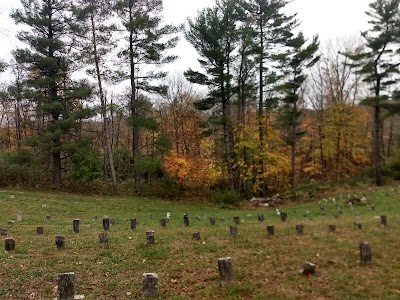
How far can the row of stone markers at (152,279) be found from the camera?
5465 millimetres

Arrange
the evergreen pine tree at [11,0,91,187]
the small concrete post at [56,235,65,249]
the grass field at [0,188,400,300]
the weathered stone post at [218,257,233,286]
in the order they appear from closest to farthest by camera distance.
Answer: the grass field at [0,188,400,300] → the weathered stone post at [218,257,233,286] → the small concrete post at [56,235,65,249] → the evergreen pine tree at [11,0,91,187]

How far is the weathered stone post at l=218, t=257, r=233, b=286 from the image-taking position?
6.07 meters

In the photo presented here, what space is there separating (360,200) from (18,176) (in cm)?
2234

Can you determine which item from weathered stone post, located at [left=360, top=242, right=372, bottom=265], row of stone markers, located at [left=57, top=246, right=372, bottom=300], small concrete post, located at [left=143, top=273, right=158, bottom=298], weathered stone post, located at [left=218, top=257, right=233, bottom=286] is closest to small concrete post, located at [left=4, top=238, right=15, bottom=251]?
row of stone markers, located at [left=57, top=246, right=372, bottom=300]

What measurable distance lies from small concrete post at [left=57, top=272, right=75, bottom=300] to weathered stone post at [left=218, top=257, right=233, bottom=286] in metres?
2.55

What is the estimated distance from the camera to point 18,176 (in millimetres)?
23719

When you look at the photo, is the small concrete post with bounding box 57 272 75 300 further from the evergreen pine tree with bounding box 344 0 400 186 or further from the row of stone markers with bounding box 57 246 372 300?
the evergreen pine tree with bounding box 344 0 400 186

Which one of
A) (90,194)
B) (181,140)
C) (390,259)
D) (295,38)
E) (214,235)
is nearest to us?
(390,259)

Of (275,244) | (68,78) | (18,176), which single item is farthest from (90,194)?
(275,244)

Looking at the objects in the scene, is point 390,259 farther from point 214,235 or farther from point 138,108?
point 138,108

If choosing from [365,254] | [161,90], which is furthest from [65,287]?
[161,90]

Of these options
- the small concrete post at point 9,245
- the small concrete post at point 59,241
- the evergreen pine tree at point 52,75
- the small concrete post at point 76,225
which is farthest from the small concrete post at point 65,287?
the evergreen pine tree at point 52,75

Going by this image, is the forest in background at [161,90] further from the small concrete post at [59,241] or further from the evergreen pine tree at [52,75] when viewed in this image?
the small concrete post at [59,241]

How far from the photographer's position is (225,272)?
609 cm
